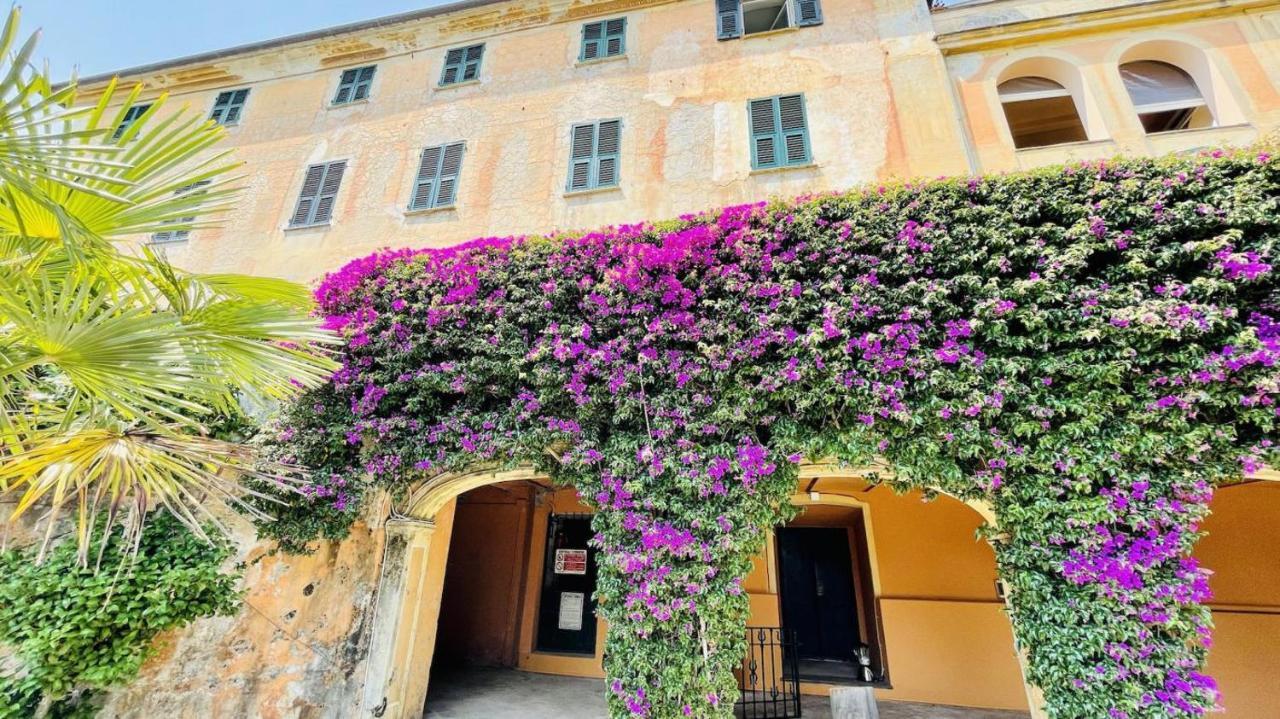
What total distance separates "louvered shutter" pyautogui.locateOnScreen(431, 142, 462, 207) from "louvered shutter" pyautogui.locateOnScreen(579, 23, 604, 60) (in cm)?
271

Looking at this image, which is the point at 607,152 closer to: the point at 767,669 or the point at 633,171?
the point at 633,171

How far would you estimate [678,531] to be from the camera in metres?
4.88

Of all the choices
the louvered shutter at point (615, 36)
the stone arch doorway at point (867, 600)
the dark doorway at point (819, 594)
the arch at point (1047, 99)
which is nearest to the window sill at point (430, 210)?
the louvered shutter at point (615, 36)

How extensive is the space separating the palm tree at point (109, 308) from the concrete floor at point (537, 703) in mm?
4566

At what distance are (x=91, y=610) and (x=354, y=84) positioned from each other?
923 centimetres

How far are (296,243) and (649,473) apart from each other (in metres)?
7.46

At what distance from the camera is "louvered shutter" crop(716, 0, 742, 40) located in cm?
885

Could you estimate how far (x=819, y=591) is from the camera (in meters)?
10.1

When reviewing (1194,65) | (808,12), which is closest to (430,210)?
(808,12)

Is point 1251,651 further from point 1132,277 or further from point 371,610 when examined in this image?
point 371,610

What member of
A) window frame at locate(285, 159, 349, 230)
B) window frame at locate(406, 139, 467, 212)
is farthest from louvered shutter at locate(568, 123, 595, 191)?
window frame at locate(285, 159, 349, 230)

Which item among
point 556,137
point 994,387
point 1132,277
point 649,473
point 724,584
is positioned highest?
point 556,137

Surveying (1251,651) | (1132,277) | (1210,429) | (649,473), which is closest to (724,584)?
(649,473)

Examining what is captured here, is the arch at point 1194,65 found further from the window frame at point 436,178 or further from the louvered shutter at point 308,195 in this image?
the louvered shutter at point 308,195
